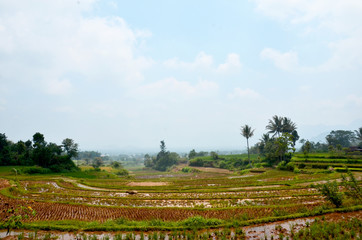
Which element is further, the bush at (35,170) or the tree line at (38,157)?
the tree line at (38,157)

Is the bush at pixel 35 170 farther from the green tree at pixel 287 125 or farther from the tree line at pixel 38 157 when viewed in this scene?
the green tree at pixel 287 125

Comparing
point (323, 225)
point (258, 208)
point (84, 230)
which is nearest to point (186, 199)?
point (258, 208)

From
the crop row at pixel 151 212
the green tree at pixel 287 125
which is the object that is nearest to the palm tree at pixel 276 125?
the green tree at pixel 287 125

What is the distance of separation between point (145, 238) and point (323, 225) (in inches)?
319

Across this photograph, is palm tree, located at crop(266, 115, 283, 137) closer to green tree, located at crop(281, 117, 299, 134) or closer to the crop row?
green tree, located at crop(281, 117, 299, 134)

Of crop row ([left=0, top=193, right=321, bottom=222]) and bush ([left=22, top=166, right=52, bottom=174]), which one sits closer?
crop row ([left=0, top=193, right=321, bottom=222])

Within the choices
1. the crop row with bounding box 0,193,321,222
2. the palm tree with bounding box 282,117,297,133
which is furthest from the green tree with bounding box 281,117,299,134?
the crop row with bounding box 0,193,321,222

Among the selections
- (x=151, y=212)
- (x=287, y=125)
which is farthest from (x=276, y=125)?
(x=151, y=212)

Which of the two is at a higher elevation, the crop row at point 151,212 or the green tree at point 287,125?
the green tree at point 287,125

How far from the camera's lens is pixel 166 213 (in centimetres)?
1253

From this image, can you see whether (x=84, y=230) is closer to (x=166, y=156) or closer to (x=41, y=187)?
(x=41, y=187)

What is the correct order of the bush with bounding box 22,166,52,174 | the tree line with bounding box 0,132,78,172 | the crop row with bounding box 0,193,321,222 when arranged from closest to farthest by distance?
the crop row with bounding box 0,193,321,222, the bush with bounding box 22,166,52,174, the tree line with bounding box 0,132,78,172

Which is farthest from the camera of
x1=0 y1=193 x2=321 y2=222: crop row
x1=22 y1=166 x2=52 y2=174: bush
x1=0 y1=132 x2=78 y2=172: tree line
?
x1=0 y1=132 x2=78 y2=172: tree line

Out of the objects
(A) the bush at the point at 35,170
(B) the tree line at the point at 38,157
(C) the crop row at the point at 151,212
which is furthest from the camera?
(B) the tree line at the point at 38,157
